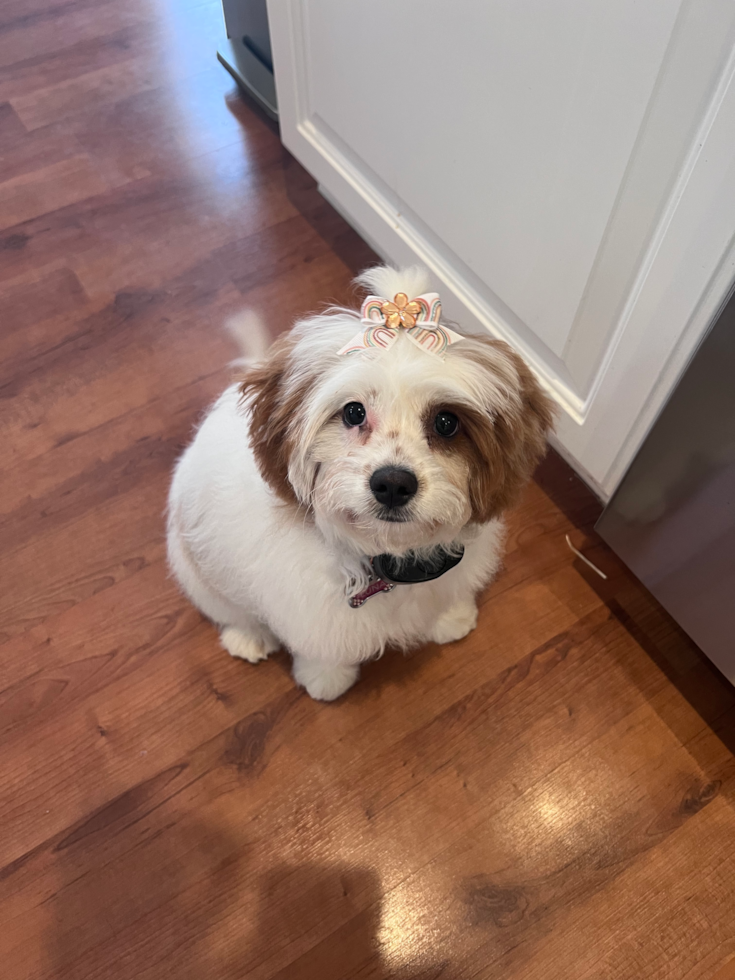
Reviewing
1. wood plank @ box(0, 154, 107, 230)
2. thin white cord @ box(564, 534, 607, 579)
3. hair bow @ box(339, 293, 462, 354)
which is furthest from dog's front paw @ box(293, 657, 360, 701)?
wood plank @ box(0, 154, 107, 230)

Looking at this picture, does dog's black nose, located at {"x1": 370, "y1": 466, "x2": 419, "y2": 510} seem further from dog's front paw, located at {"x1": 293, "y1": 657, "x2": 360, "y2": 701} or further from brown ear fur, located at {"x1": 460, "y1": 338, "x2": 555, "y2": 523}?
dog's front paw, located at {"x1": 293, "y1": 657, "x2": 360, "y2": 701}

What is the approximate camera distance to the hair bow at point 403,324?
0.84 meters

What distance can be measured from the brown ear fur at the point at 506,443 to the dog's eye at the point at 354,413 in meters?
0.12

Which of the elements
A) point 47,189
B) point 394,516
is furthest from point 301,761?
point 47,189

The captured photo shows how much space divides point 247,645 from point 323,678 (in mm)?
184

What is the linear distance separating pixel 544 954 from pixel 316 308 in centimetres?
154

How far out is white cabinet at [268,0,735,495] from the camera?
93 centimetres

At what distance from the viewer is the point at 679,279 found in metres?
1.04

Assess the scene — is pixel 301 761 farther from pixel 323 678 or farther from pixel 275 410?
pixel 275 410

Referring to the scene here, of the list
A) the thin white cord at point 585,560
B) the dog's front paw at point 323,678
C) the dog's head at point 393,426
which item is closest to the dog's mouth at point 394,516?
the dog's head at point 393,426

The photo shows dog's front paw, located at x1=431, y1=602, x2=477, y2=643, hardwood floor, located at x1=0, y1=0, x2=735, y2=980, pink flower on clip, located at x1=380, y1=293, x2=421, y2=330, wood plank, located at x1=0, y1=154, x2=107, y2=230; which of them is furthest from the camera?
wood plank, located at x1=0, y1=154, x2=107, y2=230

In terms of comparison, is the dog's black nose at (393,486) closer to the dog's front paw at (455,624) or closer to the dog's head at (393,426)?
the dog's head at (393,426)

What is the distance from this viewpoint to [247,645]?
4.72ft

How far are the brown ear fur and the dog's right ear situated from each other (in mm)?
219
